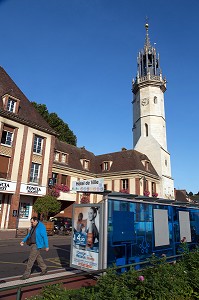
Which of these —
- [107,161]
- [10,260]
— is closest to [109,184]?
[107,161]

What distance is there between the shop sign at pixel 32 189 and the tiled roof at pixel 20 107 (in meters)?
6.17

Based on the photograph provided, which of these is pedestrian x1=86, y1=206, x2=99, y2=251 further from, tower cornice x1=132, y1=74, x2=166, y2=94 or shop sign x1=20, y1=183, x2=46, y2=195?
tower cornice x1=132, y1=74, x2=166, y2=94

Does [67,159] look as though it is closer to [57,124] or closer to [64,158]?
[64,158]

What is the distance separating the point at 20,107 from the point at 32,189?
8.66 metres

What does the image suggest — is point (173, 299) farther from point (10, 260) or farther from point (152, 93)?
point (152, 93)

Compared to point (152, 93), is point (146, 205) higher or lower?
lower

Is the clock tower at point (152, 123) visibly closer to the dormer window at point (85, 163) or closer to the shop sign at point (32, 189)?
the dormer window at point (85, 163)

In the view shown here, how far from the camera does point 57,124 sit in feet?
137

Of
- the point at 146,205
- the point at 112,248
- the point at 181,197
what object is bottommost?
the point at 112,248

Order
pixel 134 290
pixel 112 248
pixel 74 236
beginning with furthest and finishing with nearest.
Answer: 1. pixel 74 236
2. pixel 112 248
3. pixel 134 290

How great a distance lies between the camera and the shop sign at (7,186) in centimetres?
2109

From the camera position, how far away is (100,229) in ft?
22.7

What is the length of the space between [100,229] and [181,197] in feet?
166

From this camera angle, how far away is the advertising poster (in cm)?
702
